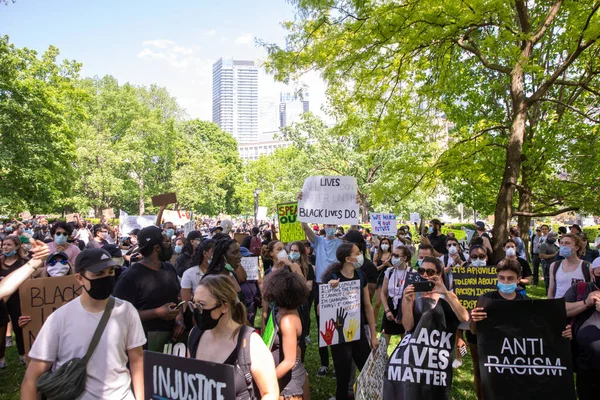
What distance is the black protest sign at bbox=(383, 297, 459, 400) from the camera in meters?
3.82

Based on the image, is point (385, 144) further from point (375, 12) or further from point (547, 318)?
point (547, 318)

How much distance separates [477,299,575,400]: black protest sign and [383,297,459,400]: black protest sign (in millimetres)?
326

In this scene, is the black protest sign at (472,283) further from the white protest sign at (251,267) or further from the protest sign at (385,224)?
the protest sign at (385,224)

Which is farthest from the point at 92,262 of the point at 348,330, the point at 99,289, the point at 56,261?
the point at 56,261

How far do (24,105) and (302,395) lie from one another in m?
22.0

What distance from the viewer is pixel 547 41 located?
16.4 metres

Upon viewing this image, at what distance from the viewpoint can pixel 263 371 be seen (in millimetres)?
2664

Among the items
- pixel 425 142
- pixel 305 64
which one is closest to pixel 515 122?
pixel 425 142

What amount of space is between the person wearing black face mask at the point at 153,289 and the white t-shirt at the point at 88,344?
3.72 ft

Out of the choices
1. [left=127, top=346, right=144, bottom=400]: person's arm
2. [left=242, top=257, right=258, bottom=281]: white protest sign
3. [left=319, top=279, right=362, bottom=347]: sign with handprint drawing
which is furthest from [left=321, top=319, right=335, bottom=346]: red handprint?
[left=242, top=257, right=258, bottom=281]: white protest sign

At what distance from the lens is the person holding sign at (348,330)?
4.73m

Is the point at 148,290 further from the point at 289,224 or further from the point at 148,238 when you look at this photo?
the point at 289,224

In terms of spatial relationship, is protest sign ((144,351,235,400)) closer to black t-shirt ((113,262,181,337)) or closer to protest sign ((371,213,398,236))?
black t-shirt ((113,262,181,337))

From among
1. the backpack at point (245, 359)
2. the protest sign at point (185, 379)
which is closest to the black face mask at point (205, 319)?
the backpack at point (245, 359)
